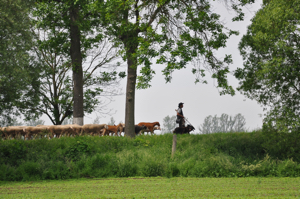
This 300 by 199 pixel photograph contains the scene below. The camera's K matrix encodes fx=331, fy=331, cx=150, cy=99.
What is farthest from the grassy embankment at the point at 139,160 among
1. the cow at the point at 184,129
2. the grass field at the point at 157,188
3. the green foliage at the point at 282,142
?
the cow at the point at 184,129

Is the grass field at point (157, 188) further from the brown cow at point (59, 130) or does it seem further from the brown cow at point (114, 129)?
the brown cow at point (114, 129)

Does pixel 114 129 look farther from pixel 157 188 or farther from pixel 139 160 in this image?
pixel 157 188

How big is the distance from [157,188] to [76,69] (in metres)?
16.2

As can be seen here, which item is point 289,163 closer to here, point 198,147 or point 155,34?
point 198,147

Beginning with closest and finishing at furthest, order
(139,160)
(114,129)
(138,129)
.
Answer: (139,160)
(138,129)
(114,129)

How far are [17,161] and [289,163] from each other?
514 inches

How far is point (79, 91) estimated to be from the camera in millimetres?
25922

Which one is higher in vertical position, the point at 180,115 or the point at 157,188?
the point at 180,115

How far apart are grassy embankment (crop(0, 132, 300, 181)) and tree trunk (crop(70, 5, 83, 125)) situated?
6.49 m

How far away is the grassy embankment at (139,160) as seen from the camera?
15000 millimetres

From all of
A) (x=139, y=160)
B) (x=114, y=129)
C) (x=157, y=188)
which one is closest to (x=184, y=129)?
(x=114, y=129)

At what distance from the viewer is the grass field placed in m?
10.7

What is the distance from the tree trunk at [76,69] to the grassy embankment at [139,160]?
6488 mm

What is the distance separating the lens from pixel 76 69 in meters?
25.8
